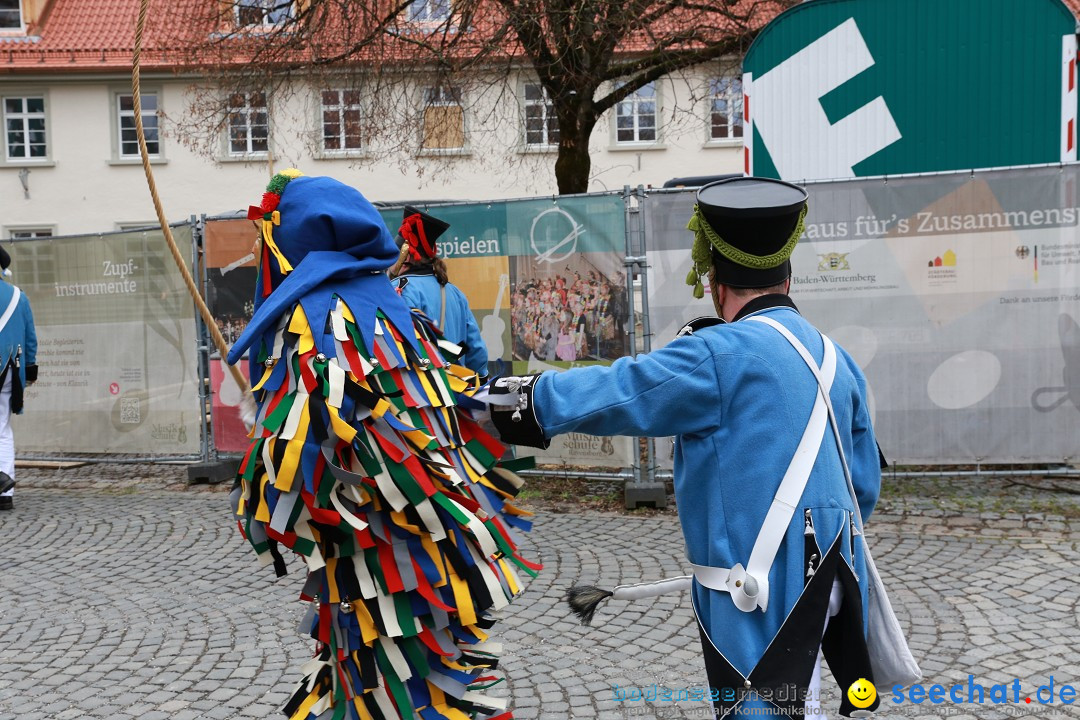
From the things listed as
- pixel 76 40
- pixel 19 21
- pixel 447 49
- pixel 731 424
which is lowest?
pixel 731 424

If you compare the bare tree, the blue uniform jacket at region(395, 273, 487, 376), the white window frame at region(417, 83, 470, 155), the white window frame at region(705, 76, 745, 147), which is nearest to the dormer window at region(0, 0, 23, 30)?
the bare tree

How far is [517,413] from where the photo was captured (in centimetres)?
212

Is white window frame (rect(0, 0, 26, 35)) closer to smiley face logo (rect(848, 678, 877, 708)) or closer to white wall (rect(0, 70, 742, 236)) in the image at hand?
white wall (rect(0, 70, 742, 236))

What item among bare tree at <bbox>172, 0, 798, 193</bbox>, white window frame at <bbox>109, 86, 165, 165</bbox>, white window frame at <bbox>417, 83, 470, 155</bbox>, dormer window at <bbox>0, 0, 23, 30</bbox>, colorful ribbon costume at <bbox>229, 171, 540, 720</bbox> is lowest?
colorful ribbon costume at <bbox>229, 171, 540, 720</bbox>

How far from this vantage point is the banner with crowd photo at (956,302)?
255 inches

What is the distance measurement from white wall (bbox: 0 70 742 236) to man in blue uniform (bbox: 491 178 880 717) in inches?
863

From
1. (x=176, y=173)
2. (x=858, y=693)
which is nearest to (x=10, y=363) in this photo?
(x=858, y=693)

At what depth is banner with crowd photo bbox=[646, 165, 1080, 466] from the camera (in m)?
6.48

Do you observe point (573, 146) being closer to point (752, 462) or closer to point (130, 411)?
point (130, 411)

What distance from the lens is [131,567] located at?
18.7 feet

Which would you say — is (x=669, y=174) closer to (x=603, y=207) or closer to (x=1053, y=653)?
(x=603, y=207)

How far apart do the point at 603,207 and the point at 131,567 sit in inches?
155

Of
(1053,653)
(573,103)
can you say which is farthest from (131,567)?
(573,103)

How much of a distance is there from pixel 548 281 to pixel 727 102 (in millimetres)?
12312
